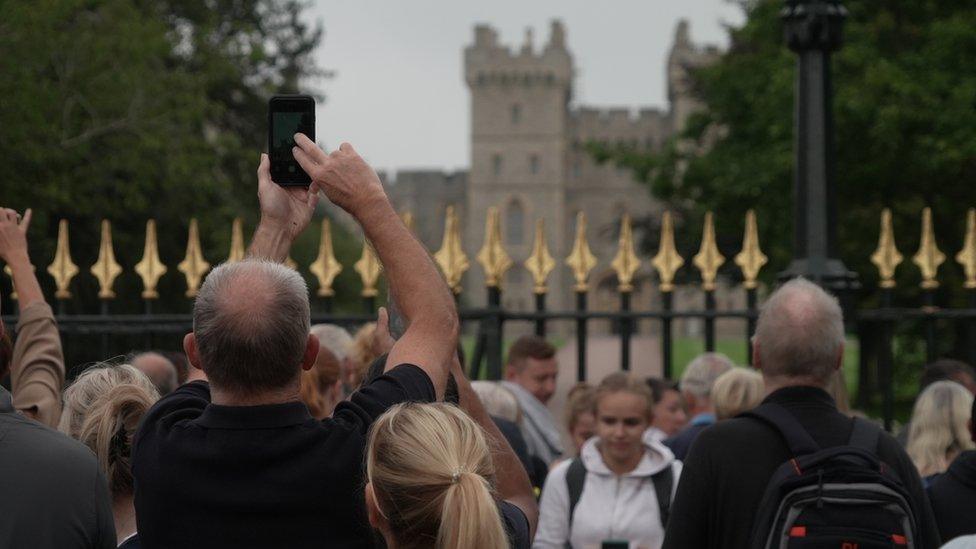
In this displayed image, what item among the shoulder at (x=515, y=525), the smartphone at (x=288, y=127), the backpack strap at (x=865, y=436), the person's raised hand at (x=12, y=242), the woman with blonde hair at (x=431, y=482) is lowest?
the shoulder at (x=515, y=525)

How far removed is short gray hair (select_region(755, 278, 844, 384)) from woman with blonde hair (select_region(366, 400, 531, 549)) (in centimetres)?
135

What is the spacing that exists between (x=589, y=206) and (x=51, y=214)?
2411 inches

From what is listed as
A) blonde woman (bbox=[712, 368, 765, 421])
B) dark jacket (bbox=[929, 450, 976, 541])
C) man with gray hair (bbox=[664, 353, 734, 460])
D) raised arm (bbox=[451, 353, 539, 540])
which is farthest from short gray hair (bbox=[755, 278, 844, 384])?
man with gray hair (bbox=[664, 353, 734, 460])

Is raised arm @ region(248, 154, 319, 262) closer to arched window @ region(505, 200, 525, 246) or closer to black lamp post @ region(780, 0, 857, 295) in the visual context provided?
black lamp post @ region(780, 0, 857, 295)

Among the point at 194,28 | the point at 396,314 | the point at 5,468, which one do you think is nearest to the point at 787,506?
the point at 396,314

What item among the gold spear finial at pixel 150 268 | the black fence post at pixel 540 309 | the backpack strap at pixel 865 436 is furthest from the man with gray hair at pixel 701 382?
the backpack strap at pixel 865 436

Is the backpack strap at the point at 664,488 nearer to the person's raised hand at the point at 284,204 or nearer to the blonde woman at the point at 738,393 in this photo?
the blonde woman at the point at 738,393

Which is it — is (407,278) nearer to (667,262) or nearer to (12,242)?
(12,242)

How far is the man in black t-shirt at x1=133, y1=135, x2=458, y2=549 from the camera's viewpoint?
8.74 ft

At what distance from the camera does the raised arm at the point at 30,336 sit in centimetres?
416

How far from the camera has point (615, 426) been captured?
5195mm

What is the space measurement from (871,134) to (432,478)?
16940mm

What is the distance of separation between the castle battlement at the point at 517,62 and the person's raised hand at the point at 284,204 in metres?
74.4

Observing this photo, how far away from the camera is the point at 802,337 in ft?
12.1
